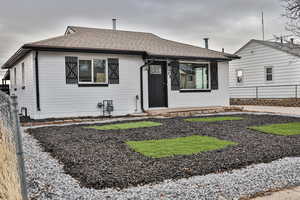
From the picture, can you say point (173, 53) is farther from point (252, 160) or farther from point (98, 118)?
point (252, 160)

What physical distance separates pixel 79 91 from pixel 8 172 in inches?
300

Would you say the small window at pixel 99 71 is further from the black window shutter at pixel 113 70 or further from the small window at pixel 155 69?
the small window at pixel 155 69

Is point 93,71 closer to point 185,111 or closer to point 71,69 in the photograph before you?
point 71,69

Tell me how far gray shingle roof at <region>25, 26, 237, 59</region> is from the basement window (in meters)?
0.64

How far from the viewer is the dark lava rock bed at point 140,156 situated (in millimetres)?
3436

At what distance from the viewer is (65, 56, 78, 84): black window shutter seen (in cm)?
1020

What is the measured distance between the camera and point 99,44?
11.0 metres

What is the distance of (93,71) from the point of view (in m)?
10.7

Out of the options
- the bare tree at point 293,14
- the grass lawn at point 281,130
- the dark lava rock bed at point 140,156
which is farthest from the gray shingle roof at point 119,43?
the grass lawn at point 281,130

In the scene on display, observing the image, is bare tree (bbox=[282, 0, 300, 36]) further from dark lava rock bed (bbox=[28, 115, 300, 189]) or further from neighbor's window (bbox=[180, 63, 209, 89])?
neighbor's window (bbox=[180, 63, 209, 89])

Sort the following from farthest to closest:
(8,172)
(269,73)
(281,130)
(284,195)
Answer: (269,73), (281,130), (8,172), (284,195)

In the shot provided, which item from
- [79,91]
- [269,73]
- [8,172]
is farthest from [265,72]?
[8,172]

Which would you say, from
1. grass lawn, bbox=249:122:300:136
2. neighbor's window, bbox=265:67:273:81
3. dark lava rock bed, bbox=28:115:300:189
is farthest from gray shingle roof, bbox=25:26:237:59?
neighbor's window, bbox=265:67:273:81

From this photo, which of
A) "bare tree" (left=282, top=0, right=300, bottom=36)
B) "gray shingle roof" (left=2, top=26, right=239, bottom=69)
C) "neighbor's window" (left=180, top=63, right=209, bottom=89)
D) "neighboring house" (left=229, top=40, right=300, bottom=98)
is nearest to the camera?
"bare tree" (left=282, top=0, right=300, bottom=36)
